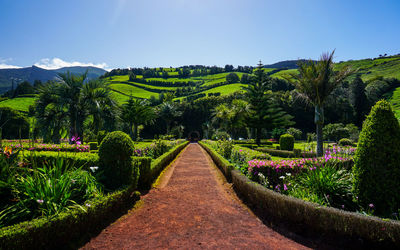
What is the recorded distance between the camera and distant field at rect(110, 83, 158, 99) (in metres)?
72.1

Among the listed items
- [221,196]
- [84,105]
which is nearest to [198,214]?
[221,196]

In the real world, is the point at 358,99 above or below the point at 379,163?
above

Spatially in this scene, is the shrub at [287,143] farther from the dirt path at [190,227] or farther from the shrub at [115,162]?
the shrub at [115,162]

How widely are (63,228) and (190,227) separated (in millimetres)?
1878

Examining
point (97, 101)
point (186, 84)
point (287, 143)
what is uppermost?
point (186, 84)

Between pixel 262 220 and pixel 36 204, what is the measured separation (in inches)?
147

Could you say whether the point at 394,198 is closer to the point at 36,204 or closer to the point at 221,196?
the point at 221,196

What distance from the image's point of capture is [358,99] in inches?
1699

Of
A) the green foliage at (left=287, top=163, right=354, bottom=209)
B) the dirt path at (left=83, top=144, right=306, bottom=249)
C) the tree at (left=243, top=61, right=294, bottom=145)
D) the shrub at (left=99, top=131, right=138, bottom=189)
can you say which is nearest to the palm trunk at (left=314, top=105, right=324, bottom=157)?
the green foliage at (left=287, top=163, right=354, bottom=209)

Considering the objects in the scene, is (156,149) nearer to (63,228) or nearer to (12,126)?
(63,228)

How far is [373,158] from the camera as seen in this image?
132 inches

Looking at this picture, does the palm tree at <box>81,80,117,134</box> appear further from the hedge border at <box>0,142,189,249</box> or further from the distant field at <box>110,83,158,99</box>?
the distant field at <box>110,83,158,99</box>

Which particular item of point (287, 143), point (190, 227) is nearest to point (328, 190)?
point (190, 227)

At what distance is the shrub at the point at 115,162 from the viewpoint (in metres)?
4.54
